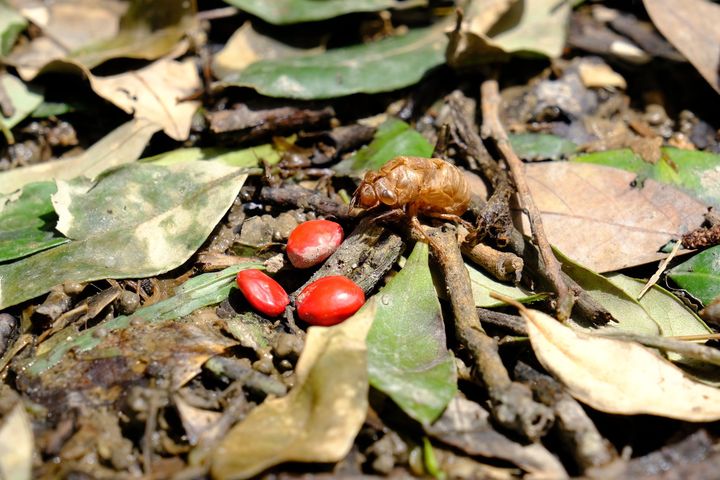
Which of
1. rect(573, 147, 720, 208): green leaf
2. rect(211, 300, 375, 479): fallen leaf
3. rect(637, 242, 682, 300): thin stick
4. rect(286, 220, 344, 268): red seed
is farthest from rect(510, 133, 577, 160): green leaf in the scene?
rect(211, 300, 375, 479): fallen leaf

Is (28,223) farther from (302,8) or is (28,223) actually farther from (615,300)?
(615,300)

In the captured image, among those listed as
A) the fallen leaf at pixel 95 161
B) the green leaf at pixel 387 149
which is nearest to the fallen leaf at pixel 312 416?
the green leaf at pixel 387 149

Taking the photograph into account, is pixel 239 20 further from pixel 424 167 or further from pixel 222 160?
pixel 424 167

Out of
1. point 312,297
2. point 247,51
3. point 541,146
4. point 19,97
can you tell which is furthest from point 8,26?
point 541,146

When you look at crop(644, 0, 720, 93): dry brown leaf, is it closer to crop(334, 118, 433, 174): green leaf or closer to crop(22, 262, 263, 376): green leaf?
crop(334, 118, 433, 174): green leaf

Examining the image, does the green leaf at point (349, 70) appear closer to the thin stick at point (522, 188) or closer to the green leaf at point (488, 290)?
the thin stick at point (522, 188)
